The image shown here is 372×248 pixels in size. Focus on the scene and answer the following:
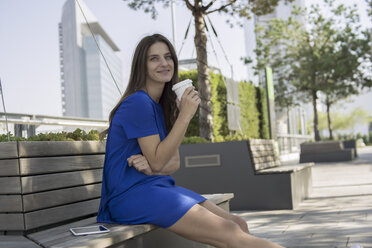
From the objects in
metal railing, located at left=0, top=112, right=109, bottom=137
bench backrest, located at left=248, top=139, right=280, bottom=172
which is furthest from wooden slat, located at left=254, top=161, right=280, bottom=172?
metal railing, located at left=0, top=112, right=109, bottom=137

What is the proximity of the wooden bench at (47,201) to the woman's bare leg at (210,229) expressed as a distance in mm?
220

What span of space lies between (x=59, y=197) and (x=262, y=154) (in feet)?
15.8

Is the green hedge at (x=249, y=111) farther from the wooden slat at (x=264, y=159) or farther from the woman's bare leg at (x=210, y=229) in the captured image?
the woman's bare leg at (x=210, y=229)

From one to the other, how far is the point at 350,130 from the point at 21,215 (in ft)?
215

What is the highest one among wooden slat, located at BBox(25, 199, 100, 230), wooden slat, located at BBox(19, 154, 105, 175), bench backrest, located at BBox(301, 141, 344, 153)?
wooden slat, located at BBox(19, 154, 105, 175)

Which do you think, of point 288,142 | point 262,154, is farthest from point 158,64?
point 288,142

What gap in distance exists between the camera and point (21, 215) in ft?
7.75

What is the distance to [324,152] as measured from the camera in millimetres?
18703

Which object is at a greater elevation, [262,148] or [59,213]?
[262,148]

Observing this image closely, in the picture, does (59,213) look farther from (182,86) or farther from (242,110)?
(242,110)

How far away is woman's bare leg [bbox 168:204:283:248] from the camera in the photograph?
82.4 inches

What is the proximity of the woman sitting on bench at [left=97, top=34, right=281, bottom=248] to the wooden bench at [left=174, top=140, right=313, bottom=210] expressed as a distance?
3.94 metres

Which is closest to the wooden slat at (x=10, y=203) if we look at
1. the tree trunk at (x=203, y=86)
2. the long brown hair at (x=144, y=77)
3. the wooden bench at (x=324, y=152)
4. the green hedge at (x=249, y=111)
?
the long brown hair at (x=144, y=77)

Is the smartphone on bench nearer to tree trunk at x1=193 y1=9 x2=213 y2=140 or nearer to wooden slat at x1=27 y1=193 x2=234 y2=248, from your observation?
wooden slat at x1=27 y1=193 x2=234 y2=248
